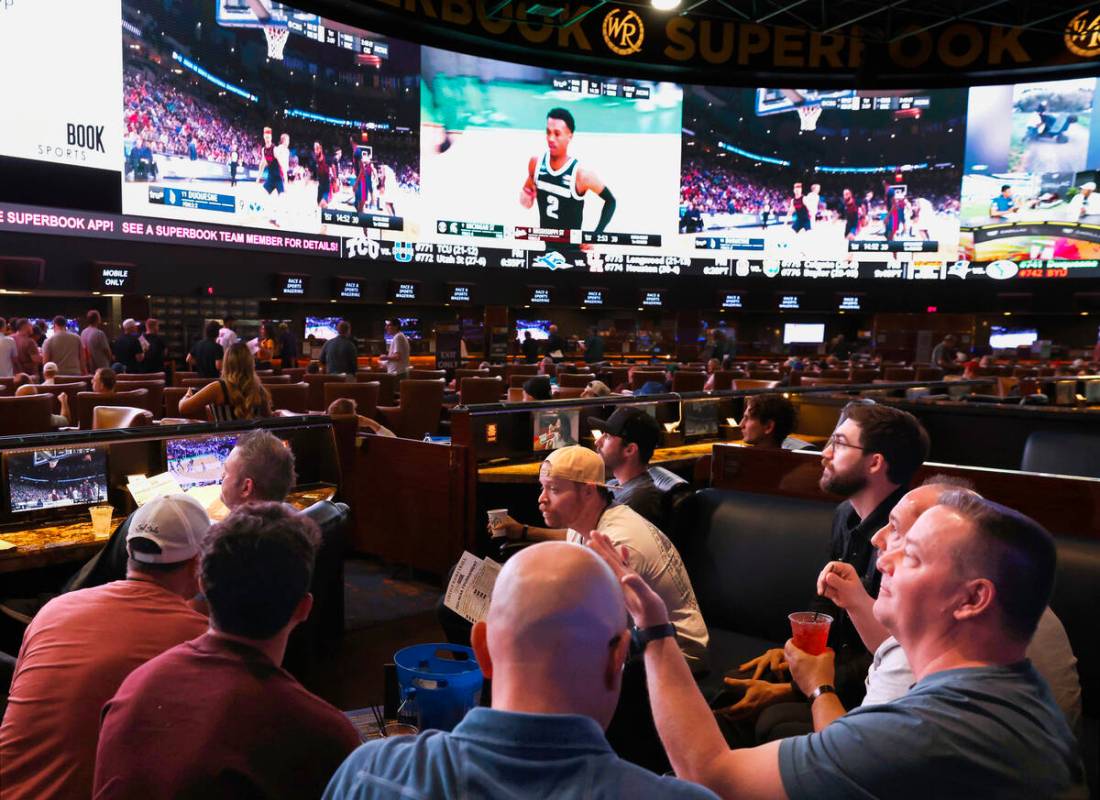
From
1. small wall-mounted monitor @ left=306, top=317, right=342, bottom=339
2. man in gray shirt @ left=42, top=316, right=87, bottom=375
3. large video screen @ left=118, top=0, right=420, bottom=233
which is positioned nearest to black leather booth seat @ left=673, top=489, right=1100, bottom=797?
man in gray shirt @ left=42, top=316, right=87, bottom=375

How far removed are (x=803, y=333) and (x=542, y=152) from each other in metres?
8.16

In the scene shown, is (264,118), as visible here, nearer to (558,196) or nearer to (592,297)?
(558,196)

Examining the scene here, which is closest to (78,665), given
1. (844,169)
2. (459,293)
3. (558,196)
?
(459,293)

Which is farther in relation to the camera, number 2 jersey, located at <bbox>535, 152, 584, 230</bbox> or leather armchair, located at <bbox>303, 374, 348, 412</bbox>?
number 2 jersey, located at <bbox>535, 152, 584, 230</bbox>

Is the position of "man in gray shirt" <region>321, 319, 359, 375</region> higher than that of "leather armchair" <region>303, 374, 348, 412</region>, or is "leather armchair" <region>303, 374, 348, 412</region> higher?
"man in gray shirt" <region>321, 319, 359, 375</region>

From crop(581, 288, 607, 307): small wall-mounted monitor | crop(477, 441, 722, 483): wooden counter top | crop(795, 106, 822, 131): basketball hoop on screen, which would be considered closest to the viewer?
crop(477, 441, 722, 483): wooden counter top

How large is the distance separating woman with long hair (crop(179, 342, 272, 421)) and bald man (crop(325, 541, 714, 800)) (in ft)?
14.4

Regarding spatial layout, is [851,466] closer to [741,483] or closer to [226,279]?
[741,483]

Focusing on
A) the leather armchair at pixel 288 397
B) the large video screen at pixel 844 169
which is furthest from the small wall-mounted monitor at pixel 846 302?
the leather armchair at pixel 288 397

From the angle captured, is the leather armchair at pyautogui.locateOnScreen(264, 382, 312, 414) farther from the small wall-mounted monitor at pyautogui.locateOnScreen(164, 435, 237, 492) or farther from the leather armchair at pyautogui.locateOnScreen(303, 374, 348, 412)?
the small wall-mounted monitor at pyautogui.locateOnScreen(164, 435, 237, 492)

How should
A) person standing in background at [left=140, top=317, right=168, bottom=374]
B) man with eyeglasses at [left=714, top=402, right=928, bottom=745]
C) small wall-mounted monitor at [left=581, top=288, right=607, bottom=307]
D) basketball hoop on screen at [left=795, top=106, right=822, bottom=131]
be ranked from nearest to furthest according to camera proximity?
man with eyeglasses at [left=714, top=402, right=928, bottom=745], person standing in background at [left=140, top=317, right=168, bottom=374], small wall-mounted monitor at [left=581, top=288, right=607, bottom=307], basketball hoop on screen at [left=795, top=106, right=822, bottom=131]

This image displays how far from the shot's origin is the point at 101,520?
139 inches

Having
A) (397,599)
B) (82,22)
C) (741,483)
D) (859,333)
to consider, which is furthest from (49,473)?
(859,333)

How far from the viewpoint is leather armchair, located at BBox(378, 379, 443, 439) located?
27.5ft
